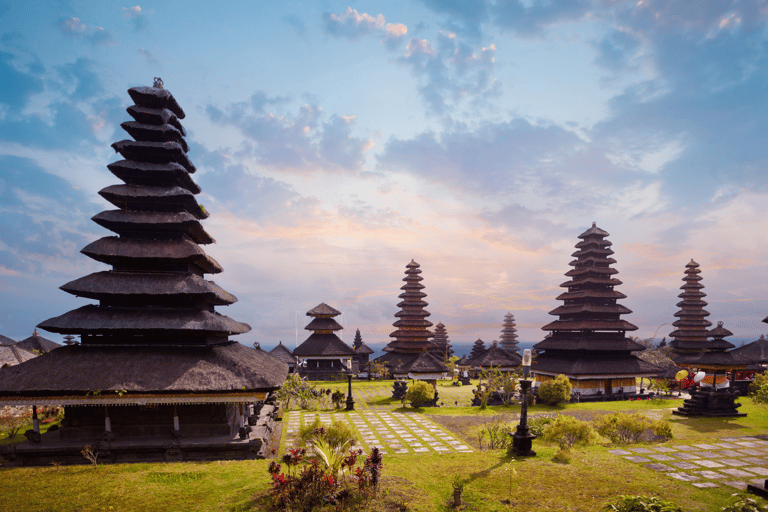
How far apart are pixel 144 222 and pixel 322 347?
30.5 metres

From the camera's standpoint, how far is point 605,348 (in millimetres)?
32344

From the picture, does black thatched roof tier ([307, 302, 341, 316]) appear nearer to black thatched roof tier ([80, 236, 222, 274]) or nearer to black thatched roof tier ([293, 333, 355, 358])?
black thatched roof tier ([293, 333, 355, 358])

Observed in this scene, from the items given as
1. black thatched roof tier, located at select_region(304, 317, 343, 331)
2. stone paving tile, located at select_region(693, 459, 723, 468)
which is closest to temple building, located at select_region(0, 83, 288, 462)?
stone paving tile, located at select_region(693, 459, 723, 468)

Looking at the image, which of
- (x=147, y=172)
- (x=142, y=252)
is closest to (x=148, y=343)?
(x=142, y=252)

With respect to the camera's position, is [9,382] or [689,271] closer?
[9,382]

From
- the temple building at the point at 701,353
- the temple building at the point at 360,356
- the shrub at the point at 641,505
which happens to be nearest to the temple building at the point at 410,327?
the temple building at the point at 360,356

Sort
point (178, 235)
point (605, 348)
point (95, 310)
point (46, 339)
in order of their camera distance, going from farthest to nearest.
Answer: point (46, 339)
point (605, 348)
point (178, 235)
point (95, 310)

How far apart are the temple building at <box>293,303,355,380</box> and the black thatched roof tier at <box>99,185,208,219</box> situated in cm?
2898

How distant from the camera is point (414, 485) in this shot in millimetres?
10461

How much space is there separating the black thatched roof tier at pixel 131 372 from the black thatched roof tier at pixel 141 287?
209cm

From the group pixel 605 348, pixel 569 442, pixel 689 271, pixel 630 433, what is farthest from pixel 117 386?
pixel 689 271

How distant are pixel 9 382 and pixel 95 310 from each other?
351cm

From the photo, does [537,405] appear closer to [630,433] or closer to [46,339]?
[630,433]

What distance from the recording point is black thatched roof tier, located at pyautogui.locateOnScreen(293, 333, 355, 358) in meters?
44.7
